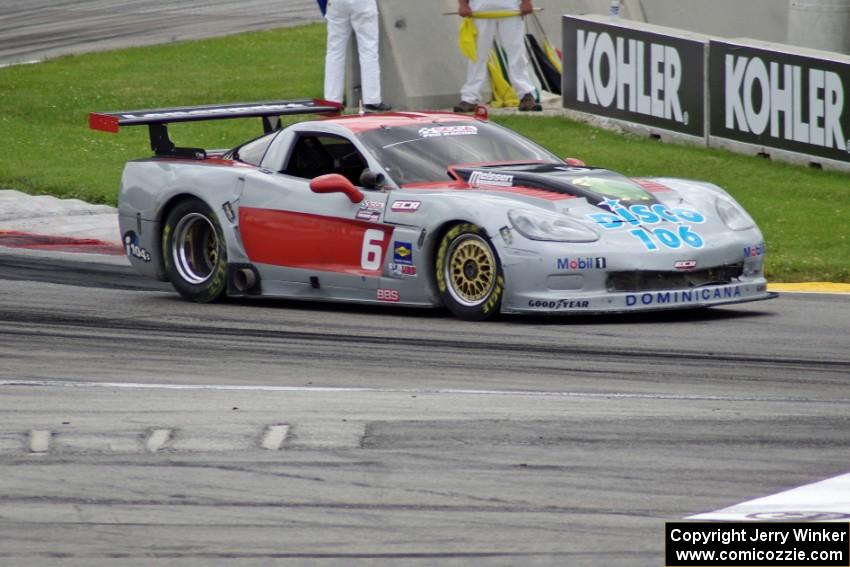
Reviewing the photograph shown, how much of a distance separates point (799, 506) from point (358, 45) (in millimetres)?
12757

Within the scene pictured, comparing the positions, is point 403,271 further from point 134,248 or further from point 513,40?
Result: point 513,40

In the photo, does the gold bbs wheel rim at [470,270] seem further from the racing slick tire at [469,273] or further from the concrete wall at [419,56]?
the concrete wall at [419,56]

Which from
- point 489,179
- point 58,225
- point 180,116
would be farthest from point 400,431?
point 58,225

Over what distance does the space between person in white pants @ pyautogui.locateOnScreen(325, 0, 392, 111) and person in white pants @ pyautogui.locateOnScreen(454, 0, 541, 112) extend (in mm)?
918

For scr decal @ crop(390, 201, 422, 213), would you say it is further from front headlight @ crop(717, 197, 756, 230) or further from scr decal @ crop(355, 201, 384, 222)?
front headlight @ crop(717, 197, 756, 230)

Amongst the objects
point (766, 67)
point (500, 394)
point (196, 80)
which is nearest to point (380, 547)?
point (500, 394)

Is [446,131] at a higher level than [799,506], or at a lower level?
higher

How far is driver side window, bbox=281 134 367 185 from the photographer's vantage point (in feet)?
35.4

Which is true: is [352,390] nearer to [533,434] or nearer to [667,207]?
[533,434]

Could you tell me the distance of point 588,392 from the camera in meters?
7.64

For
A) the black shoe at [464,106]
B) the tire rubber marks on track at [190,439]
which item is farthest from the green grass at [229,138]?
the tire rubber marks on track at [190,439]

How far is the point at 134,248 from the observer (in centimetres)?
1148

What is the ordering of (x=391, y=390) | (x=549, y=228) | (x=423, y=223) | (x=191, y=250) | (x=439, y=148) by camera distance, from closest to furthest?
(x=391, y=390), (x=549, y=228), (x=423, y=223), (x=439, y=148), (x=191, y=250)

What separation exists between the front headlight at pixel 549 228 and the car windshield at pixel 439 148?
3.09ft
